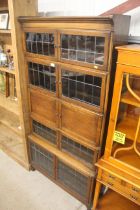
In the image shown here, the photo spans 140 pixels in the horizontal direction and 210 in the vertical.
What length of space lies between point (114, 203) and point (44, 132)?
3.15 feet

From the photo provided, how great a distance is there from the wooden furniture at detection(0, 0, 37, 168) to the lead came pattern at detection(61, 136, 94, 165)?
52 centimetres

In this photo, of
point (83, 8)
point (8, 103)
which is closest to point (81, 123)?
point (83, 8)

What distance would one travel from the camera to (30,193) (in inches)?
77.4

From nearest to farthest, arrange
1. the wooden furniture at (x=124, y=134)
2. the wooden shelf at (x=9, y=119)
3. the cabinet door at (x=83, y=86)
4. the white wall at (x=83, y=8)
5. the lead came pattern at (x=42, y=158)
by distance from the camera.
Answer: the wooden furniture at (x=124, y=134) < the cabinet door at (x=83, y=86) < the white wall at (x=83, y=8) < the lead came pattern at (x=42, y=158) < the wooden shelf at (x=9, y=119)

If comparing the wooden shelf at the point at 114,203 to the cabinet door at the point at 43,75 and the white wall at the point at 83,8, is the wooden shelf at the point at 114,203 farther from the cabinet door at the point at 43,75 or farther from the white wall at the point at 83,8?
the white wall at the point at 83,8

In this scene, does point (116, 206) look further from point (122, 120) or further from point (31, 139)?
point (31, 139)

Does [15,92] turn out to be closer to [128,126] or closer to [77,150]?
[77,150]

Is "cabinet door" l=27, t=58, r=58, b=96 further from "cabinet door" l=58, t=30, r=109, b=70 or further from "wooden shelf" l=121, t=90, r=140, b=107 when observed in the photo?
"wooden shelf" l=121, t=90, r=140, b=107

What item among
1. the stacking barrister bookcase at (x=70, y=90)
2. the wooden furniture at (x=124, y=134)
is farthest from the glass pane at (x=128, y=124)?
the stacking barrister bookcase at (x=70, y=90)

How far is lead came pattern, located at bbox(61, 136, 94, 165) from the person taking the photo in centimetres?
158

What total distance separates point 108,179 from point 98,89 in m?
0.72

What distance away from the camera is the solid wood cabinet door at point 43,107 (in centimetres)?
164

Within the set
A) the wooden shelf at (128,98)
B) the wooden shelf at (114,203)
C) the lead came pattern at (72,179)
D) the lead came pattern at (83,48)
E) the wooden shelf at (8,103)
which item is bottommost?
the wooden shelf at (114,203)

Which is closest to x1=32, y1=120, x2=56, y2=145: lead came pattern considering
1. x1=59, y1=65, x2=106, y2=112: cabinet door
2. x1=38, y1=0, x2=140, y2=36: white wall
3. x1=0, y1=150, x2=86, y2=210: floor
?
x1=59, y1=65, x2=106, y2=112: cabinet door
